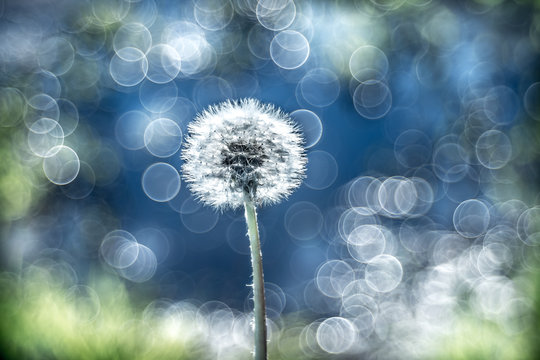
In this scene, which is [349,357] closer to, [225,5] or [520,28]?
[520,28]

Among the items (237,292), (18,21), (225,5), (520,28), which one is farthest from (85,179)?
(520,28)

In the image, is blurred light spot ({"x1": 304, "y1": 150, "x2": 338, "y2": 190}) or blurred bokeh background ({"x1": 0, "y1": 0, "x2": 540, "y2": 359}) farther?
blurred light spot ({"x1": 304, "y1": 150, "x2": 338, "y2": 190})

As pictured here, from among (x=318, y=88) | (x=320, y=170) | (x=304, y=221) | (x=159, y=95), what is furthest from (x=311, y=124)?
(x=159, y=95)

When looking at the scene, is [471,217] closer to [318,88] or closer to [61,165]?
[318,88]

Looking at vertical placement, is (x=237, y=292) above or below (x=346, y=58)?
below

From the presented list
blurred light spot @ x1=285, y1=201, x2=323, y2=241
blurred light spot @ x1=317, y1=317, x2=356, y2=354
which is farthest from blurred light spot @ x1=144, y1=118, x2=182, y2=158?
blurred light spot @ x1=317, y1=317, x2=356, y2=354

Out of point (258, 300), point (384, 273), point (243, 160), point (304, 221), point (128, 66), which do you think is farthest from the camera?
point (304, 221)

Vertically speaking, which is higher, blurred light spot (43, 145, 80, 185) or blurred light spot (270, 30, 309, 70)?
blurred light spot (270, 30, 309, 70)

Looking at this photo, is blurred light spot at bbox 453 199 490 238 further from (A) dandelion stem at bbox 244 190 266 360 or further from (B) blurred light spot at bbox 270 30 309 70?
(A) dandelion stem at bbox 244 190 266 360

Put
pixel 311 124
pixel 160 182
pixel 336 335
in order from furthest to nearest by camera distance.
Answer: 1. pixel 160 182
2. pixel 311 124
3. pixel 336 335
